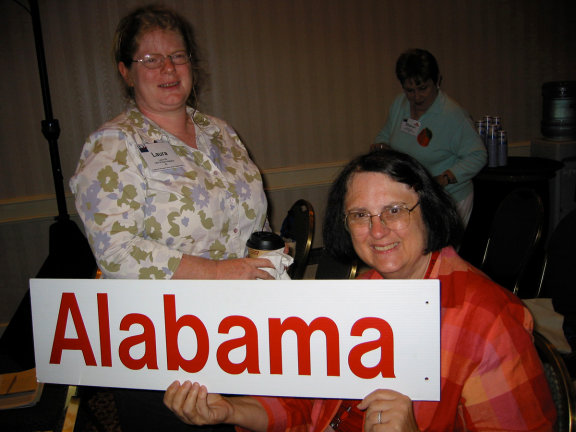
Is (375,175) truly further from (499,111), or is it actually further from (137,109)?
(499,111)

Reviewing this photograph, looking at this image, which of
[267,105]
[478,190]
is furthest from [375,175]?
[267,105]

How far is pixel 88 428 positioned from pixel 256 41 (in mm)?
3301

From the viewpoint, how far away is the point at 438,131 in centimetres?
333

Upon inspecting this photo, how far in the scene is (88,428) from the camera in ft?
8.62

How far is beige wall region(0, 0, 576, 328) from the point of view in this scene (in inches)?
153

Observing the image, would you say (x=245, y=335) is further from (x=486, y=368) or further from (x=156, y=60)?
(x=156, y=60)

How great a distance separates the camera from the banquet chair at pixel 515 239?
2342 millimetres

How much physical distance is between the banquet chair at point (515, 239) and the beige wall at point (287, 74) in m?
2.26

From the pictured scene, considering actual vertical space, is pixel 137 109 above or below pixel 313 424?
above

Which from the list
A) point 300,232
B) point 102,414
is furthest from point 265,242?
point 102,414

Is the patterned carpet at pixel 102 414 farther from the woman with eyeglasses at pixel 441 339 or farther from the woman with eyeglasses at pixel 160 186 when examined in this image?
the woman with eyeglasses at pixel 441 339

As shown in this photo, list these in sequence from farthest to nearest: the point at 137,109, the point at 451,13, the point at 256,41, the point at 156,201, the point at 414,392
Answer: the point at 451,13 → the point at 256,41 → the point at 137,109 → the point at 156,201 → the point at 414,392

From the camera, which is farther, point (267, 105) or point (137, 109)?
point (267, 105)

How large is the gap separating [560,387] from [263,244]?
Answer: 874 millimetres
